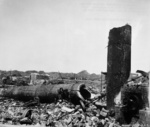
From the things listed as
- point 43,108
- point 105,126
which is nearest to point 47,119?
point 43,108

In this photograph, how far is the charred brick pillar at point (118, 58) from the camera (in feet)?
32.8

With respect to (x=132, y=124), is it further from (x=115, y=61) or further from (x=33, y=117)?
(x=33, y=117)

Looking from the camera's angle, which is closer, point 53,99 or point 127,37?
point 127,37

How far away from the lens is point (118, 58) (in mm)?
10055

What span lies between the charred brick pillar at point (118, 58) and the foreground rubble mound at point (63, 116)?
95 cm

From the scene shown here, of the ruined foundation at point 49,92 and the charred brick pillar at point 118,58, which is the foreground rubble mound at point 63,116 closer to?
the ruined foundation at point 49,92

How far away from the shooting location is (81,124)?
8.86 m

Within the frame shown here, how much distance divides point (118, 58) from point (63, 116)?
3.43 meters

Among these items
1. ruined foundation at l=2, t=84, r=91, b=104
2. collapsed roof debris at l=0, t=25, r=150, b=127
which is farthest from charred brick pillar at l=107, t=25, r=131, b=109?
ruined foundation at l=2, t=84, r=91, b=104

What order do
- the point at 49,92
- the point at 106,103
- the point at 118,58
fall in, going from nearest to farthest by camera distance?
1. the point at 118,58
2. the point at 106,103
3. the point at 49,92

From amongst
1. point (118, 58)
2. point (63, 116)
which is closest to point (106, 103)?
point (63, 116)

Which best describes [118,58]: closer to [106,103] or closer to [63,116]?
[106,103]

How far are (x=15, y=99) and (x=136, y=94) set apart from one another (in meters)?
9.35

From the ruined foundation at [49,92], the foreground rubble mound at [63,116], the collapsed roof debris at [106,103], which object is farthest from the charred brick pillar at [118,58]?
the ruined foundation at [49,92]
